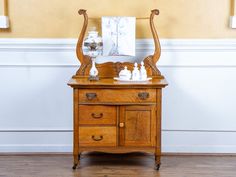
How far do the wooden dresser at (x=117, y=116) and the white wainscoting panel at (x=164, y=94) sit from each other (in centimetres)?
55

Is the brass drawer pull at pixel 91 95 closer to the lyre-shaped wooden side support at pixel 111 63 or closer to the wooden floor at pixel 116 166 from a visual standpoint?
the lyre-shaped wooden side support at pixel 111 63

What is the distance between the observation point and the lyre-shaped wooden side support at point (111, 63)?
372 cm

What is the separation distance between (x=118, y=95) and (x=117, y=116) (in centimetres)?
17

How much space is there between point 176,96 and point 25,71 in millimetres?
1406

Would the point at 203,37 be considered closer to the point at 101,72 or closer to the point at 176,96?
the point at 176,96

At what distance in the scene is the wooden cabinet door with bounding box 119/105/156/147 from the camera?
134 inches

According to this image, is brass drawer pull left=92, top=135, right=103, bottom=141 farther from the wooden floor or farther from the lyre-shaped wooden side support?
the lyre-shaped wooden side support

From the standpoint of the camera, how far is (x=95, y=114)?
3.39 meters

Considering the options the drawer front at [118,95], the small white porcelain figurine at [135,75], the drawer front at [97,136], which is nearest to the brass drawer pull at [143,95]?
the drawer front at [118,95]

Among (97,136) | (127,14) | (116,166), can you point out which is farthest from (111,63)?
(116,166)

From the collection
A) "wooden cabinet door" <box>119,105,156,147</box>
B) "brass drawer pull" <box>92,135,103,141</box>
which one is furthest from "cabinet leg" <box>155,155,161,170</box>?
"brass drawer pull" <box>92,135,103,141</box>

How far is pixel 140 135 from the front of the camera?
11.2 ft

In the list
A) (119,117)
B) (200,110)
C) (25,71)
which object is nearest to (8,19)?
(25,71)

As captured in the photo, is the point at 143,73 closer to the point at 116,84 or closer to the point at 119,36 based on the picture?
the point at 116,84
